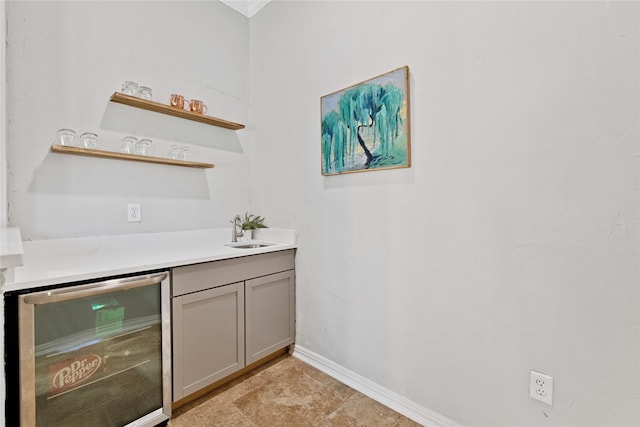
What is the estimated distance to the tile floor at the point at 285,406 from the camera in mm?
1591

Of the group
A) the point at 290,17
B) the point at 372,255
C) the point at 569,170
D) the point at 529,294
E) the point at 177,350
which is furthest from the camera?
the point at 290,17

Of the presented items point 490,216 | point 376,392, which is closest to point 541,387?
point 490,216

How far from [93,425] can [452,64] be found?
7.91 ft

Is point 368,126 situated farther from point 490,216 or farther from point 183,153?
point 183,153

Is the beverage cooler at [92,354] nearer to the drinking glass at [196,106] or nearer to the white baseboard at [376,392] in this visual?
the white baseboard at [376,392]

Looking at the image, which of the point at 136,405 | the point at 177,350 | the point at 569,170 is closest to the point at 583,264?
the point at 569,170

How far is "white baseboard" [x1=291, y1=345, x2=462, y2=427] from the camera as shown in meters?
1.57

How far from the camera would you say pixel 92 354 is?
4.41ft

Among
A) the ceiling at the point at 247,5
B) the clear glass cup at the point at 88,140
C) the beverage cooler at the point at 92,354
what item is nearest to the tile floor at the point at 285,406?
the beverage cooler at the point at 92,354

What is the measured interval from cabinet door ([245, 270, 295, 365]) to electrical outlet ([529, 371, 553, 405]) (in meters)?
1.52

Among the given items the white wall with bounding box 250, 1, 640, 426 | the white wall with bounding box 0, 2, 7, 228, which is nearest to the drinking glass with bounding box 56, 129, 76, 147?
the white wall with bounding box 0, 2, 7, 228

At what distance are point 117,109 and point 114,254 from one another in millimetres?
923

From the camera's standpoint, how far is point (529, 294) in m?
1.28

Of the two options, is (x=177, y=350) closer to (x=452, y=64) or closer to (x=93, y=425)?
(x=93, y=425)
